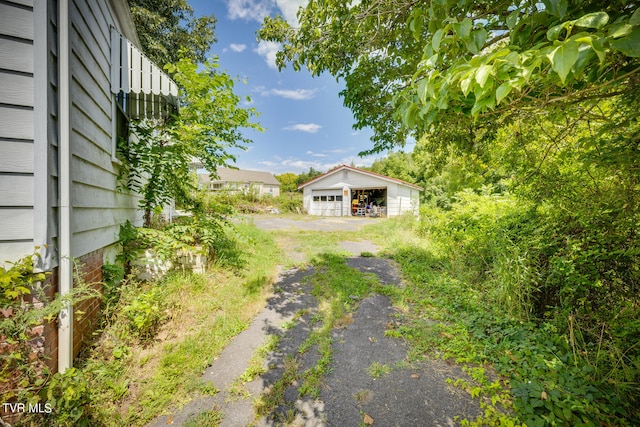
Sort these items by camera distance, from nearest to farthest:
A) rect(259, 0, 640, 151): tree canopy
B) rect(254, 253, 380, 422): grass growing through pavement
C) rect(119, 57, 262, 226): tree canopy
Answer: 1. rect(259, 0, 640, 151): tree canopy
2. rect(254, 253, 380, 422): grass growing through pavement
3. rect(119, 57, 262, 226): tree canopy

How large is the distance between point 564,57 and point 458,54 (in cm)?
128

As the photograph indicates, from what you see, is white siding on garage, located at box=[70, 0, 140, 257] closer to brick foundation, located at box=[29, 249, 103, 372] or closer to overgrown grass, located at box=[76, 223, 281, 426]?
brick foundation, located at box=[29, 249, 103, 372]

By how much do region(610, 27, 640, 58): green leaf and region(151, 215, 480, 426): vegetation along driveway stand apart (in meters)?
2.52

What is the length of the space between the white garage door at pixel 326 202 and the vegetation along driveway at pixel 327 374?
621 inches

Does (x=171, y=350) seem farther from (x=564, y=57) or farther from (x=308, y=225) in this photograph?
(x=308, y=225)

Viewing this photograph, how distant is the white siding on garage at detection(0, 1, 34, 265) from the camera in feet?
5.61

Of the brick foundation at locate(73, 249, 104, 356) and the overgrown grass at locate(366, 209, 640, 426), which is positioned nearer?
the overgrown grass at locate(366, 209, 640, 426)

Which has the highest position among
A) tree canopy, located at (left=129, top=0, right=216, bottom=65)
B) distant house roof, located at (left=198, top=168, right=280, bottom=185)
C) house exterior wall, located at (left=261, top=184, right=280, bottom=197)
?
tree canopy, located at (left=129, top=0, right=216, bottom=65)

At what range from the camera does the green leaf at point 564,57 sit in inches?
35.6

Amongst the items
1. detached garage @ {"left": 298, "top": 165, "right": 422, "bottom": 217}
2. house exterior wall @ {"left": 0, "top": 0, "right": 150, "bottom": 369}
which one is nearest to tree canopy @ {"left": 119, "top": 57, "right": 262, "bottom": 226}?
house exterior wall @ {"left": 0, "top": 0, "right": 150, "bottom": 369}

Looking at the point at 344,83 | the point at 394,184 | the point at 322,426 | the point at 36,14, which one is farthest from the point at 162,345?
the point at 394,184

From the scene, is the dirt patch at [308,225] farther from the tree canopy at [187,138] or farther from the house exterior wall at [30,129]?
the house exterior wall at [30,129]

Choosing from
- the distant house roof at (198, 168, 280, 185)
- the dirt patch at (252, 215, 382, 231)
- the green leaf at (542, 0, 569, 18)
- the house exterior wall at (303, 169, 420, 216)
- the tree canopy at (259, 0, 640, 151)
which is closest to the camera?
the tree canopy at (259, 0, 640, 151)

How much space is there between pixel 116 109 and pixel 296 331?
4.24 meters
